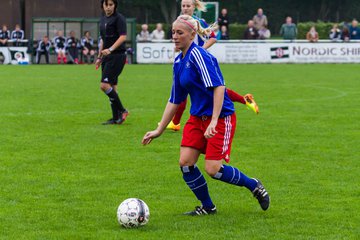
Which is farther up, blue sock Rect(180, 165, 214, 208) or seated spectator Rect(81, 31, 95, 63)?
blue sock Rect(180, 165, 214, 208)

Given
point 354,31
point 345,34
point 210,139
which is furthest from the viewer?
point 354,31

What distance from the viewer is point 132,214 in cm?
647

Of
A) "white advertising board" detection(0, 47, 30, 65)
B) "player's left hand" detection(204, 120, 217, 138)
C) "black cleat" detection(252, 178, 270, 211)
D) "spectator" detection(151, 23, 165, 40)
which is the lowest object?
"white advertising board" detection(0, 47, 30, 65)

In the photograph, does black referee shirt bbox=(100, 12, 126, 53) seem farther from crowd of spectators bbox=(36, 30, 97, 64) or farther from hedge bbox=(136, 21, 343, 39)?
hedge bbox=(136, 21, 343, 39)

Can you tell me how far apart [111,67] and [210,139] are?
676 centimetres

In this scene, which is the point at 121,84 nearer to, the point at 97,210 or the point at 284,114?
Answer: the point at 284,114

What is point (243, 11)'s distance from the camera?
64.8 m

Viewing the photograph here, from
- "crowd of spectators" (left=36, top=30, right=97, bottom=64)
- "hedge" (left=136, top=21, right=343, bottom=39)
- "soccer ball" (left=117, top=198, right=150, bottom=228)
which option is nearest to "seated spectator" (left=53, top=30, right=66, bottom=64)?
"crowd of spectators" (left=36, top=30, right=97, bottom=64)

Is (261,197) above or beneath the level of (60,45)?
above

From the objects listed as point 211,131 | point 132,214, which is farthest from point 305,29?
point 132,214

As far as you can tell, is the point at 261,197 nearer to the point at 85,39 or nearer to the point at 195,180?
the point at 195,180

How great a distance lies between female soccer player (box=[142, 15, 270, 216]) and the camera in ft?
21.8

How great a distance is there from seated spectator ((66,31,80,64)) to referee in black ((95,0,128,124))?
21.1 m

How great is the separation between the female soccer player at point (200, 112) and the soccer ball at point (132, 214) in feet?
1.76
